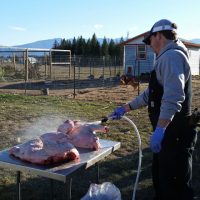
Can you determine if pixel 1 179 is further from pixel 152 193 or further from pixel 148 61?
pixel 148 61

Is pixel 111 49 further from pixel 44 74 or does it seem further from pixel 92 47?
pixel 44 74

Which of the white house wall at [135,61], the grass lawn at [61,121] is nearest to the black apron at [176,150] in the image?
the grass lawn at [61,121]

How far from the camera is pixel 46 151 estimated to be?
3.60m

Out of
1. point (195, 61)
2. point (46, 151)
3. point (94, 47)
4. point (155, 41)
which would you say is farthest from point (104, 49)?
point (46, 151)

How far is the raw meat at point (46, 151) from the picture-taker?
3561mm

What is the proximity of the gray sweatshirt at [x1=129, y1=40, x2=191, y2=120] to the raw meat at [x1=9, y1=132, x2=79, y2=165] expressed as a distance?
35.7 inches

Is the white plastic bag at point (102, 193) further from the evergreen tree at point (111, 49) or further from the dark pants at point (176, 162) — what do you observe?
the evergreen tree at point (111, 49)

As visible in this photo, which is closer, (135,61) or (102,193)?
(102,193)

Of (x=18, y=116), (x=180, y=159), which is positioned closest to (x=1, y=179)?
(x=180, y=159)

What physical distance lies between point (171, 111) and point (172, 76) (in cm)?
30

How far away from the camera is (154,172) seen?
13.8 ft

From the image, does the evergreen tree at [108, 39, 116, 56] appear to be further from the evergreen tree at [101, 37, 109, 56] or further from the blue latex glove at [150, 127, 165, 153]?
the blue latex glove at [150, 127, 165, 153]

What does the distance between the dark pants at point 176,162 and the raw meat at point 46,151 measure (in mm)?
826

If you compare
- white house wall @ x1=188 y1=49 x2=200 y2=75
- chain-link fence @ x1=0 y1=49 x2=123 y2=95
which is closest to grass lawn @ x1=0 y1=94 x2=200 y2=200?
chain-link fence @ x1=0 y1=49 x2=123 y2=95
